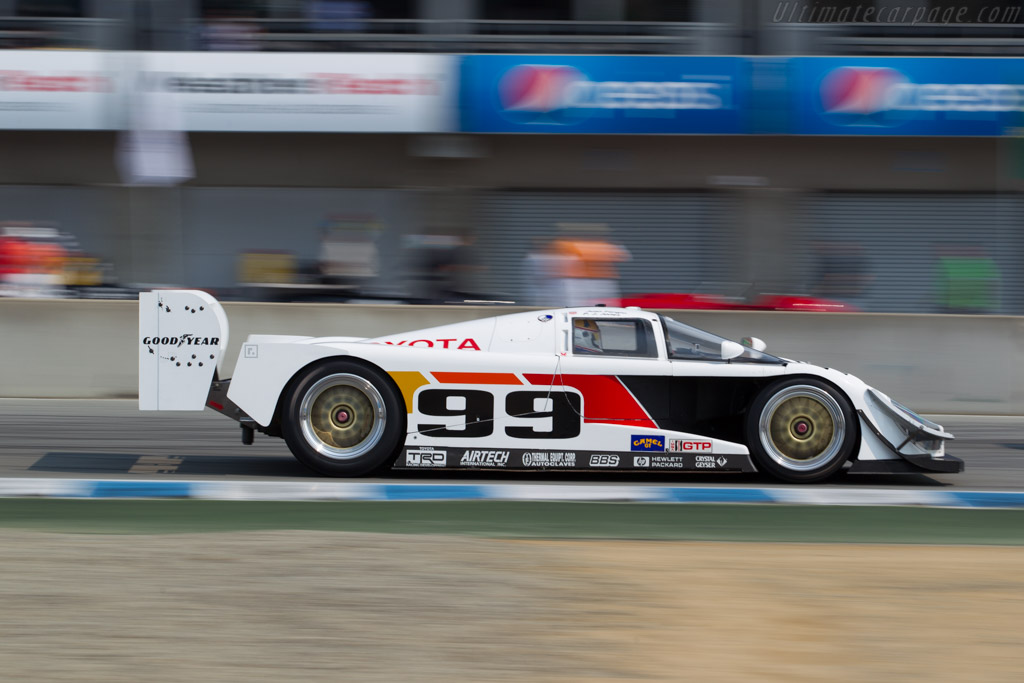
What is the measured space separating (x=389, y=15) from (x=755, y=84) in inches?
216

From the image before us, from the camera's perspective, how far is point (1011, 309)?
16.8 meters

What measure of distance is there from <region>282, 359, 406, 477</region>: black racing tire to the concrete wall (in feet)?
18.1

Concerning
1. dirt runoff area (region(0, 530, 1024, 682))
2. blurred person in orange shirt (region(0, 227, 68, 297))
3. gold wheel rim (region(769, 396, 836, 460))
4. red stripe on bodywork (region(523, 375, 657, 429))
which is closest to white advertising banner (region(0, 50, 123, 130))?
blurred person in orange shirt (region(0, 227, 68, 297))

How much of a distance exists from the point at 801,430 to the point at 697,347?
Result: 0.86 m

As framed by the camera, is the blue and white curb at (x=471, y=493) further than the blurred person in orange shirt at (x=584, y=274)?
No

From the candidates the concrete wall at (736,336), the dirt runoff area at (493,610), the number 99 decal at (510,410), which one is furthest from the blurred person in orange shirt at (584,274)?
the dirt runoff area at (493,610)

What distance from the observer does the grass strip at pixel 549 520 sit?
5.73 m

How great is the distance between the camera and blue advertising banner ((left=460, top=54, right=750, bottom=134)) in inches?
616

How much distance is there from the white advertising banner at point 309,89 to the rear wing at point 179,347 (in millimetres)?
8925

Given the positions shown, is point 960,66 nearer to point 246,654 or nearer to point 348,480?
point 348,480

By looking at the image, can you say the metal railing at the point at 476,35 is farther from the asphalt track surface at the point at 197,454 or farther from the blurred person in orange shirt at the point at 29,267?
the asphalt track surface at the point at 197,454

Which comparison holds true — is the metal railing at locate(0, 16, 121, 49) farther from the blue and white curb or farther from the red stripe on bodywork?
the red stripe on bodywork

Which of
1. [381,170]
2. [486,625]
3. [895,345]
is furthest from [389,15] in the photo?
[486,625]

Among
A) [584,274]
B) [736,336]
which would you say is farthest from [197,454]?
[736,336]
